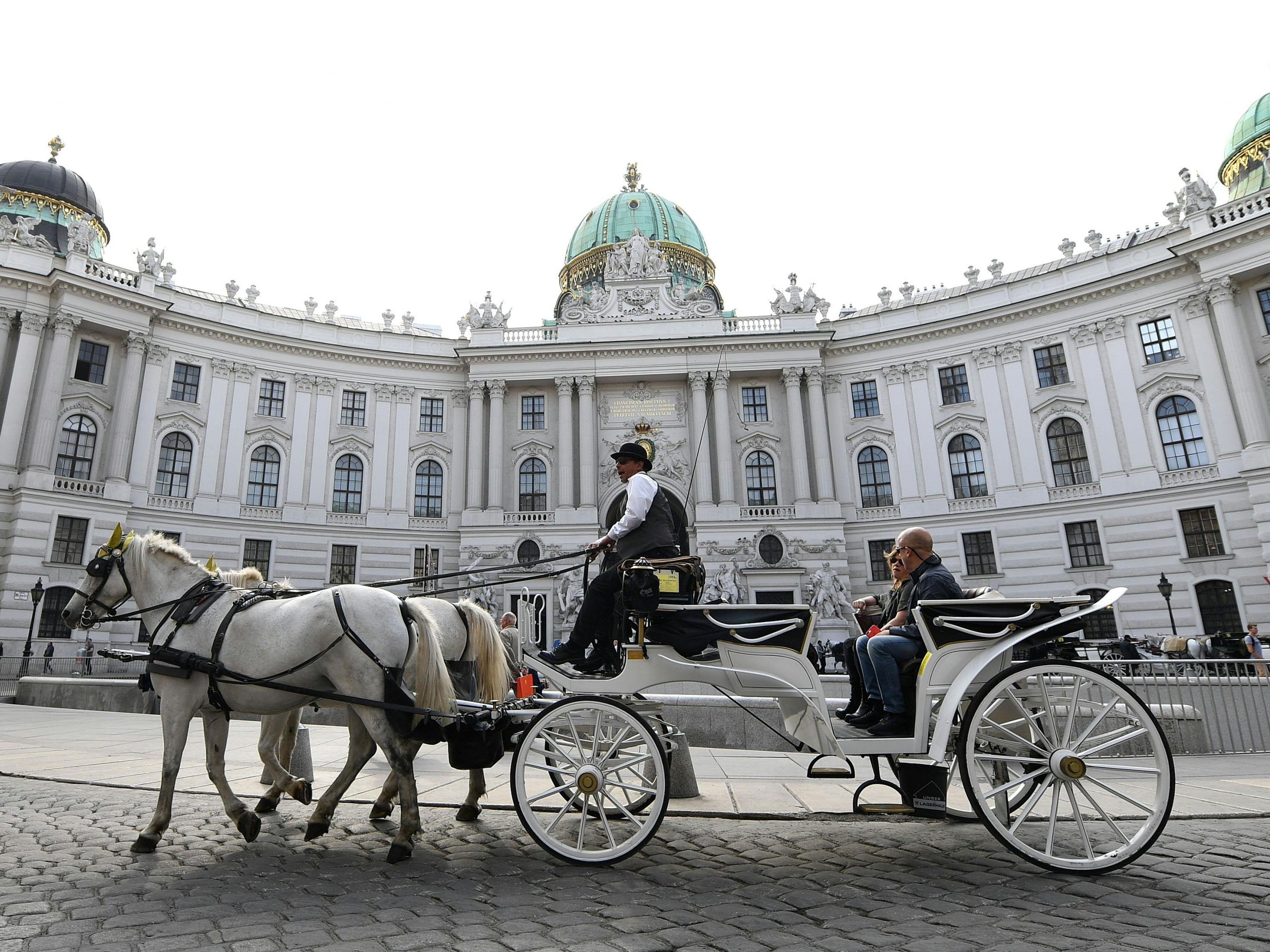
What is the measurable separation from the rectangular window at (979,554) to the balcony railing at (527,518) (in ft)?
64.4

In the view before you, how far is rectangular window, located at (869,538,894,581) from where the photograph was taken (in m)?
32.8

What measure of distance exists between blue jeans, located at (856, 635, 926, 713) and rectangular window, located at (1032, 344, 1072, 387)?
106 feet

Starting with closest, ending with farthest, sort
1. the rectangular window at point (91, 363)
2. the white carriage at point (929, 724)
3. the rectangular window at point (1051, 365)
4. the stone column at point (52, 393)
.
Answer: the white carriage at point (929, 724) < the stone column at point (52, 393) < the rectangular window at point (91, 363) < the rectangular window at point (1051, 365)

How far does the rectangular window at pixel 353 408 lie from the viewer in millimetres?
35531

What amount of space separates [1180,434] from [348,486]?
37806mm

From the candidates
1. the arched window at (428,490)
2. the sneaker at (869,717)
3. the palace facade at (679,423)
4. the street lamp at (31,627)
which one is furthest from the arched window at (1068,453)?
the street lamp at (31,627)

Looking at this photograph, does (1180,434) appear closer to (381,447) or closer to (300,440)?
(381,447)

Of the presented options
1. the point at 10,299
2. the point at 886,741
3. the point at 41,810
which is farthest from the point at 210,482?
the point at 886,741

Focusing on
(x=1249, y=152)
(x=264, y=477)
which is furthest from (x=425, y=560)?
(x=1249, y=152)

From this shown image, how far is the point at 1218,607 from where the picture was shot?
26.6 m

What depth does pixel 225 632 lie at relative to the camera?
550 cm

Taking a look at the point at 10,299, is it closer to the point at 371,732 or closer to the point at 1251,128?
the point at 371,732

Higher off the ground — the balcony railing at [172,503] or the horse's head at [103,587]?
the balcony railing at [172,503]

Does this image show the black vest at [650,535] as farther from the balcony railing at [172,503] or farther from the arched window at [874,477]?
the balcony railing at [172,503]
